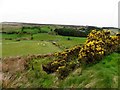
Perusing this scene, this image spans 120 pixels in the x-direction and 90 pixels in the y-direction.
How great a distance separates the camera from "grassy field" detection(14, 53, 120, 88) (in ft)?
86.1

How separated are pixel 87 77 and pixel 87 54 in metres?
2.93

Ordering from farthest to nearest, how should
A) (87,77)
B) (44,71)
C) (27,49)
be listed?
(27,49) → (44,71) → (87,77)

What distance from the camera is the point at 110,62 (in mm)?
29344

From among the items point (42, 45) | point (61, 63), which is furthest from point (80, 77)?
point (42, 45)

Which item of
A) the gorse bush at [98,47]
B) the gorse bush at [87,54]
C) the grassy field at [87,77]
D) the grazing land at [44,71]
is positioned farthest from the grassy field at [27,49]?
the gorse bush at [98,47]

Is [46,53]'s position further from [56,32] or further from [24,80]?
[56,32]

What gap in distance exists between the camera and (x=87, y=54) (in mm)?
30609

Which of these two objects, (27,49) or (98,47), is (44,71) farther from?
(27,49)

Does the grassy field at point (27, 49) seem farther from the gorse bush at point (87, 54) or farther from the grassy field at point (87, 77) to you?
→ the grassy field at point (87, 77)

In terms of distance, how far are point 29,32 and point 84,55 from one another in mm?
38321

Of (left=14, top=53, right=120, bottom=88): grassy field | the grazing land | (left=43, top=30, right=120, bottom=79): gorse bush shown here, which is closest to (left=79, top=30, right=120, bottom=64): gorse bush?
(left=43, top=30, right=120, bottom=79): gorse bush

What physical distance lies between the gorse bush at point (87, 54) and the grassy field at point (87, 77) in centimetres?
62

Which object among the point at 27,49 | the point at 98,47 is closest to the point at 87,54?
the point at 98,47

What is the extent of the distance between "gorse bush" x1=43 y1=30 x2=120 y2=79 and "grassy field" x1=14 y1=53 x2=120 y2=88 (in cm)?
62
